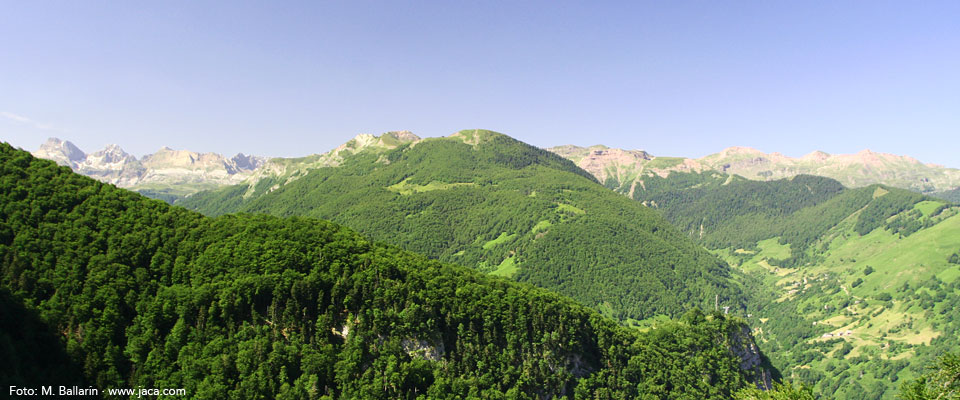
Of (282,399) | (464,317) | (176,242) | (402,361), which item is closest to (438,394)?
(402,361)

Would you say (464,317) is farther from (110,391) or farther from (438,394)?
(110,391)

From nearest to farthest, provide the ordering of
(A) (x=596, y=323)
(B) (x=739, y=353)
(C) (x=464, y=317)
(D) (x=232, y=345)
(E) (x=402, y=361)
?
(D) (x=232, y=345) < (E) (x=402, y=361) < (C) (x=464, y=317) < (A) (x=596, y=323) < (B) (x=739, y=353)

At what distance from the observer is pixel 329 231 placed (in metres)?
124

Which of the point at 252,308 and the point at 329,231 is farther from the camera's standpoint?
the point at 329,231

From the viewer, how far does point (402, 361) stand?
327 ft

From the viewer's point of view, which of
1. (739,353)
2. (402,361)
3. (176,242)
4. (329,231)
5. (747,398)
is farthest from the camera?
(739,353)

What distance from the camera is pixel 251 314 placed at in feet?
317

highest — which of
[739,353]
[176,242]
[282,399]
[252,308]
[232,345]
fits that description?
[176,242]

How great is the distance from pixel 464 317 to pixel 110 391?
70.1 meters

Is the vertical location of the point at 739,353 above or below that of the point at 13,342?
below

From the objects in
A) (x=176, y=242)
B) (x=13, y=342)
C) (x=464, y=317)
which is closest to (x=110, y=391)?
(x=13, y=342)

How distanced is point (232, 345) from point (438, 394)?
41.5 meters

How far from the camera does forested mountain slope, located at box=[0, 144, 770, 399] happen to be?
8762cm

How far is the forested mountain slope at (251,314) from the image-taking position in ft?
287
